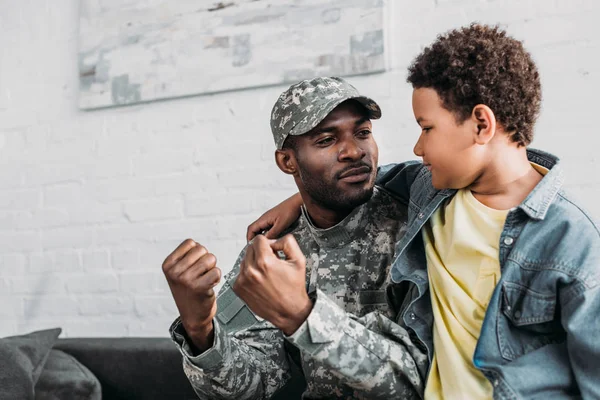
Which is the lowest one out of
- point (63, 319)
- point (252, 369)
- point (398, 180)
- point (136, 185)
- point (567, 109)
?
point (63, 319)

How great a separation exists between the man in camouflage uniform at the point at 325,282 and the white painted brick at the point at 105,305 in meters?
0.87

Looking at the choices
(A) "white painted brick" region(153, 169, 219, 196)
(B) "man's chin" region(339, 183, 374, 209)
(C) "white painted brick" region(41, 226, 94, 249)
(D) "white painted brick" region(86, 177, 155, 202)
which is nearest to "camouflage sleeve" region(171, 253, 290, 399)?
(B) "man's chin" region(339, 183, 374, 209)

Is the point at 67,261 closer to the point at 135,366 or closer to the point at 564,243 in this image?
the point at 135,366

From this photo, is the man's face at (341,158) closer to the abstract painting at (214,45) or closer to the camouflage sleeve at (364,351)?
the camouflage sleeve at (364,351)

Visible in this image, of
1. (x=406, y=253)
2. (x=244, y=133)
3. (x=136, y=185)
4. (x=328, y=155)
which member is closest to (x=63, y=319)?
(x=136, y=185)

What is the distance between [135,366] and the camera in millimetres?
1964

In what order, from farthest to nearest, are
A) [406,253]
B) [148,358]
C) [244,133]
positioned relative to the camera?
[244,133] → [148,358] → [406,253]

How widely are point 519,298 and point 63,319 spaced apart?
1817 mm

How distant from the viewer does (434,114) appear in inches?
46.5

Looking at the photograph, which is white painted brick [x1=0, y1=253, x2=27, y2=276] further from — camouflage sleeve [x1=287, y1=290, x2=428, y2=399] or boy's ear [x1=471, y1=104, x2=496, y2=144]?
boy's ear [x1=471, y1=104, x2=496, y2=144]

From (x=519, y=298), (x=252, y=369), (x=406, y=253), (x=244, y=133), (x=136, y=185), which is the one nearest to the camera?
(x=519, y=298)

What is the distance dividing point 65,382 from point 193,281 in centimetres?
91

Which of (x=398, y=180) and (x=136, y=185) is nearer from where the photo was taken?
(x=398, y=180)

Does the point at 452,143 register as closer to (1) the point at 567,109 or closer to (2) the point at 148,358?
(1) the point at 567,109
